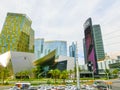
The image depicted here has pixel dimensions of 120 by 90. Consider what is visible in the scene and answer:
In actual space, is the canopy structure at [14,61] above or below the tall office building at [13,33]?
below

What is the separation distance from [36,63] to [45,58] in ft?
28.8

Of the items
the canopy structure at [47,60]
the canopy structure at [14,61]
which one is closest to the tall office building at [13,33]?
the canopy structure at [47,60]

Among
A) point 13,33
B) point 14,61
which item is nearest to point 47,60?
point 14,61

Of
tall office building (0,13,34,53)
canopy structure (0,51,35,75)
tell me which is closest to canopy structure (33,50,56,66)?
canopy structure (0,51,35,75)

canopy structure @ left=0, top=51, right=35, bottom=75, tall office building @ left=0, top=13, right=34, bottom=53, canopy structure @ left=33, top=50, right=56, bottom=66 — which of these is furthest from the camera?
tall office building @ left=0, top=13, right=34, bottom=53

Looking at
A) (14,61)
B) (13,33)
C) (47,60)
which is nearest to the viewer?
(14,61)

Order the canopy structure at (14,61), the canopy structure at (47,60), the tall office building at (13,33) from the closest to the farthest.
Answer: the canopy structure at (14,61)
the canopy structure at (47,60)
the tall office building at (13,33)

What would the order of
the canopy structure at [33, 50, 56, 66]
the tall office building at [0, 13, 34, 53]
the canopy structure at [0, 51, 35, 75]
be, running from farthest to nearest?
the tall office building at [0, 13, 34, 53] < the canopy structure at [33, 50, 56, 66] < the canopy structure at [0, 51, 35, 75]

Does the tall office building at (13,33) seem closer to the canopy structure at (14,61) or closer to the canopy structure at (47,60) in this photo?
the canopy structure at (47,60)

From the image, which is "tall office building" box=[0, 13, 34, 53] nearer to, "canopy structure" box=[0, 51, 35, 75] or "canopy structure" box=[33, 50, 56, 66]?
"canopy structure" box=[33, 50, 56, 66]

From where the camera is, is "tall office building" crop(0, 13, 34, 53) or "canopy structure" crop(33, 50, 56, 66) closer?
"canopy structure" crop(33, 50, 56, 66)

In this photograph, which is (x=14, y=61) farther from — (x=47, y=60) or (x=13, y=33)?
(x=13, y=33)

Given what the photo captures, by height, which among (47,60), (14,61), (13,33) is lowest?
(14,61)

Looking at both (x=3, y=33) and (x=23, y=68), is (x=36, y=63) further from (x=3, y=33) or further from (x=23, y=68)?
(x=3, y=33)
